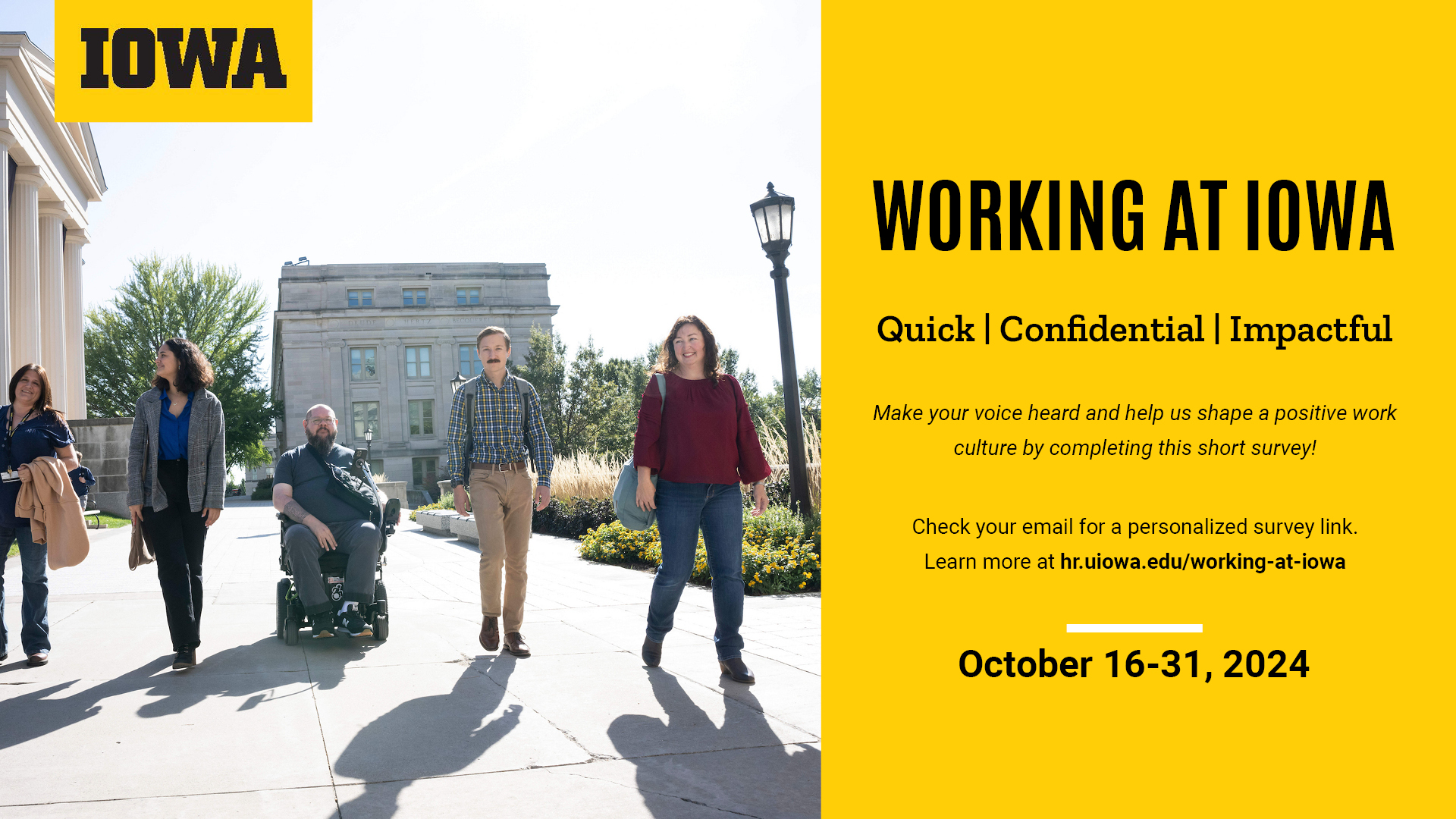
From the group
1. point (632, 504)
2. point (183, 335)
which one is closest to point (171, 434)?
point (632, 504)

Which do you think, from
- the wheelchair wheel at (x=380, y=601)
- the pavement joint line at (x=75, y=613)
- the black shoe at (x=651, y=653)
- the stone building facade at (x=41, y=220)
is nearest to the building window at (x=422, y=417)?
the stone building facade at (x=41, y=220)

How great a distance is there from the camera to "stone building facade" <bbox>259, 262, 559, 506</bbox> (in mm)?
68312

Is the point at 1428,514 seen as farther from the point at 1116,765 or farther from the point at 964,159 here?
the point at 964,159

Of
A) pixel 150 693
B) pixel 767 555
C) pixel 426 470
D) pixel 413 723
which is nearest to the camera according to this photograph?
pixel 413 723

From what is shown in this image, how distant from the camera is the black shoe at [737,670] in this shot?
4.96 m

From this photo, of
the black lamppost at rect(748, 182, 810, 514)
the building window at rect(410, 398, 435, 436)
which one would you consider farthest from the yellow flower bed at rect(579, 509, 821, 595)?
the building window at rect(410, 398, 435, 436)

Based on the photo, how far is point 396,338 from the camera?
69688 millimetres

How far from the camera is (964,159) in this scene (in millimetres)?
2488

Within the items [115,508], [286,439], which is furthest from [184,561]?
[286,439]

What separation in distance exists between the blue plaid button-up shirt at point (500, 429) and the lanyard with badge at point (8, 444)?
7.72ft

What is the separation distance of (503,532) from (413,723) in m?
1.77

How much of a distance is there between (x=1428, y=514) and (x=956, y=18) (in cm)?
159

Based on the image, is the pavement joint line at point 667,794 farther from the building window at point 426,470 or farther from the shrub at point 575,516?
the building window at point 426,470

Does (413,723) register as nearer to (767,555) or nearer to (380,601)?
(380,601)
